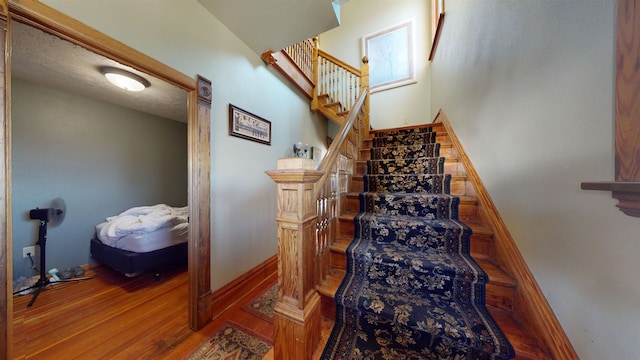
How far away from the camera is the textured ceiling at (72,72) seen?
4.51 feet

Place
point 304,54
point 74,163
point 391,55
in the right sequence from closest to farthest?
point 74,163 < point 304,54 < point 391,55

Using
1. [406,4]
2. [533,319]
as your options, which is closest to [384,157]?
[533,319]

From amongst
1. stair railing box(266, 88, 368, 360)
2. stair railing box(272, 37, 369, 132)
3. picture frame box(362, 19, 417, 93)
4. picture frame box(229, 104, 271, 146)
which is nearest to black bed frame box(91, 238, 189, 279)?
picture frame box(229, 104, 271, 146)

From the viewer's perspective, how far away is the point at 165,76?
122 centimetres

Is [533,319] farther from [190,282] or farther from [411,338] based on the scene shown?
[190,282]

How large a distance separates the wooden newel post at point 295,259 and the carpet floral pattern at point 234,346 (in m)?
0.46

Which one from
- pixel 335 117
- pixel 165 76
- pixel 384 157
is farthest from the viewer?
pixel 335 117

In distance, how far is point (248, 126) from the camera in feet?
6.22

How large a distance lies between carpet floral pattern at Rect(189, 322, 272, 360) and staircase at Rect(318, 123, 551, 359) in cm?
56

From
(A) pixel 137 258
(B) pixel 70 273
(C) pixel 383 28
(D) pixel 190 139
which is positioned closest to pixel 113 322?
(A) pixel 137 258

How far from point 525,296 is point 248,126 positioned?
226cm

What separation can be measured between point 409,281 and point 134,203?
394 cm

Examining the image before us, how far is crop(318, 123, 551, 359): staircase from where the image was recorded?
801 mm

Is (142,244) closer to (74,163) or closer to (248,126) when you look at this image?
(74,163)
